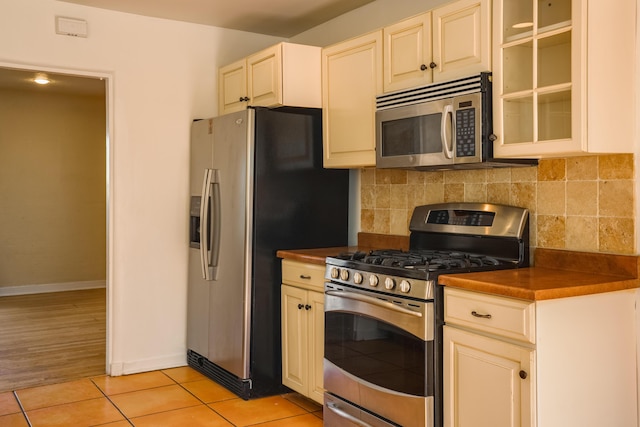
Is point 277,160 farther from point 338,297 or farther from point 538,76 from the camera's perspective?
point 538,76

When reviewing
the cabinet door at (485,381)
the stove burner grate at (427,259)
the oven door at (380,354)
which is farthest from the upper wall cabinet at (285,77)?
the cabinet door at (485,381)

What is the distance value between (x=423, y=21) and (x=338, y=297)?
55.4 inches

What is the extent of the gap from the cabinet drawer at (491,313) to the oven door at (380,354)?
10cm

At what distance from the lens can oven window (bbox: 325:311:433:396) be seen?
2613 millimetres

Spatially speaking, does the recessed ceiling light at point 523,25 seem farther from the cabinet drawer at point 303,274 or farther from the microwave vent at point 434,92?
the cabinet drawer at point 303,274

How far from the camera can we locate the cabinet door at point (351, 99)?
11.2 ft

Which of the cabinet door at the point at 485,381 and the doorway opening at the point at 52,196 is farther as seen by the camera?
the doorway opening at the point at 52,196

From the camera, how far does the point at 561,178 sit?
110 inches

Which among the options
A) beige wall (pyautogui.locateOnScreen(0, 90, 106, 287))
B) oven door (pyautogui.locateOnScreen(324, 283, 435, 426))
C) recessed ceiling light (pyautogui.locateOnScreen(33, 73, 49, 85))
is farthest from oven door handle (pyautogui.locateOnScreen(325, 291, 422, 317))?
beige wall (pyautogui.locateOnScreen(0, 90, 106, 287))

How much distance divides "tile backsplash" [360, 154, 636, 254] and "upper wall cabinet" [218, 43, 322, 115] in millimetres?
860

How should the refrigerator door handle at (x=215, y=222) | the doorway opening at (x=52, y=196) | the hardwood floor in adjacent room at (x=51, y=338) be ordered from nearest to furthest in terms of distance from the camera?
the refrigerator door handle at (x=215, y=222) < the hardwood floor in adjacent room at (x=51, y=338) < the doorway opening at (x=52, y=196)

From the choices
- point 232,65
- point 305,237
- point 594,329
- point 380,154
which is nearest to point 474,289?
point 594,329

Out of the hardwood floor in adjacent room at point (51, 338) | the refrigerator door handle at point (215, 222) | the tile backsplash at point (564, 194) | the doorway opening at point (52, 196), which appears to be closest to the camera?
the tile backsplash at point (564, 194)

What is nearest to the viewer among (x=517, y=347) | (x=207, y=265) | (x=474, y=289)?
(x=517, y=347)
